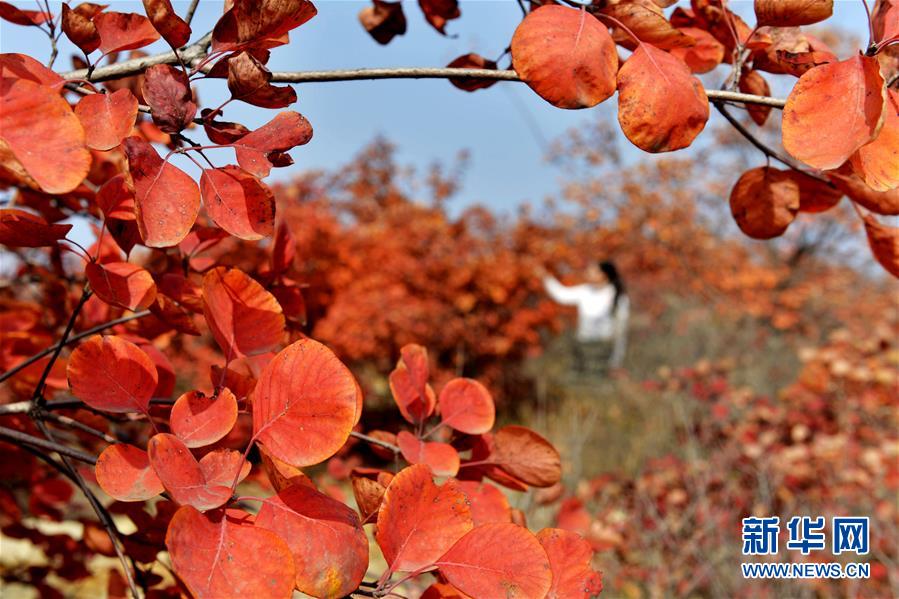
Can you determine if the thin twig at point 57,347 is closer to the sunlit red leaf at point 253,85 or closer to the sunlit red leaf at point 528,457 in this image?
the sunlit red leaf at point 253,85

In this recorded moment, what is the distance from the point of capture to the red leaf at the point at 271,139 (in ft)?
1.48

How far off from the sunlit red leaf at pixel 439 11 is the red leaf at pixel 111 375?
0.54m

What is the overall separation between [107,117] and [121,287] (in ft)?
0.43

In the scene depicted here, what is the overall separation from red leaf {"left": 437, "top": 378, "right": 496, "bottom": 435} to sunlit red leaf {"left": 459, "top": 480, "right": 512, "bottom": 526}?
0.16ft

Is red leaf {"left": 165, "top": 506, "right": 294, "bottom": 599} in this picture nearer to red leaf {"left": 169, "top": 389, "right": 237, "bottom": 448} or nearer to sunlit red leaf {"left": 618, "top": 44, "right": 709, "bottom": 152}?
red leaf {"left": 169, "top": 389, "right": 237, "bottom": 448}

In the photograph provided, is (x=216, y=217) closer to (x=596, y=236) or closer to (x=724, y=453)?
(x=724, y=453)

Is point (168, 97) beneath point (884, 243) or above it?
above

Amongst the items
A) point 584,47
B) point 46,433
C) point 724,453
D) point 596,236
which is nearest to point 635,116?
point 584,47

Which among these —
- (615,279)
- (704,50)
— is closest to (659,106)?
(704,50)

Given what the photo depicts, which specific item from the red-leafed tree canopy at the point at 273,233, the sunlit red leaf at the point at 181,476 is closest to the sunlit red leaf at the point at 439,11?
the red-leafed tree canopy at the point at 273,233

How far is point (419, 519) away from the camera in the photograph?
17.1 inches

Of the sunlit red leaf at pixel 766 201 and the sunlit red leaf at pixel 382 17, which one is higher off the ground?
the sunlit red leaf at pixel 382 17

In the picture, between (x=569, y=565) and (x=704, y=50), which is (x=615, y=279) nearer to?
(x=704, y=50)

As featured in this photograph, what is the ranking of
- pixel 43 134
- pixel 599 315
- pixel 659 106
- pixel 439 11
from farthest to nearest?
pixel 599 315 → pixel 439 11 → pixel 659 106 → pixel 43 134
